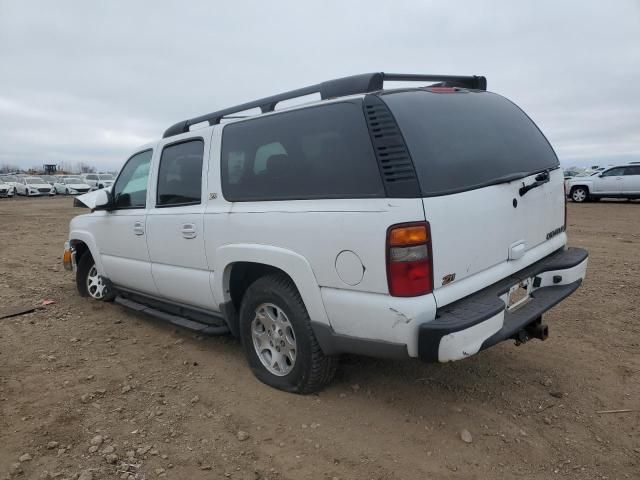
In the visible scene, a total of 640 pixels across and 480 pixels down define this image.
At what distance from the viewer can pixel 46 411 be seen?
334cm

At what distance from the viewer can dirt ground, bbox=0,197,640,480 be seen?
268 centimetres

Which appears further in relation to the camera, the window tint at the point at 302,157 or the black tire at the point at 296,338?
the black tire at the point at 296,338

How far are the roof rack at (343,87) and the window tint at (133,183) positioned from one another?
469 mm

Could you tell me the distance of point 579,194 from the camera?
2025 centimetres

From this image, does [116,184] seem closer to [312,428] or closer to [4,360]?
[4,360]

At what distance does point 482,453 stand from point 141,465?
190 cm

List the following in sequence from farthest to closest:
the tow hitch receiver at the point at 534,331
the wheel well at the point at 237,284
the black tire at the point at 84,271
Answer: the black tire at the point at 84,271
the wheel well at the point at 237,284
the tow hitch receiver at the point at 534,331

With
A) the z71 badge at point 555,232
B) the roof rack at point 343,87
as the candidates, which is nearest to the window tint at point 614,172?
the z71 badge at point 555,232

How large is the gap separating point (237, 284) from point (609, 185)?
1963cm

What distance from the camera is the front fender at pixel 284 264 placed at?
296 cm

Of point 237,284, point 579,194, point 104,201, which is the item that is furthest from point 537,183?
point 579,194

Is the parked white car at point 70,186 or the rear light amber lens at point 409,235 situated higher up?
the parked white car at point 70,186

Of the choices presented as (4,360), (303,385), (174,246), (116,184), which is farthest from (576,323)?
(4,360)

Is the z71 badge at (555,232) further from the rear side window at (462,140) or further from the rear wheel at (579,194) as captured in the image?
the rear wheel at (579,194)
